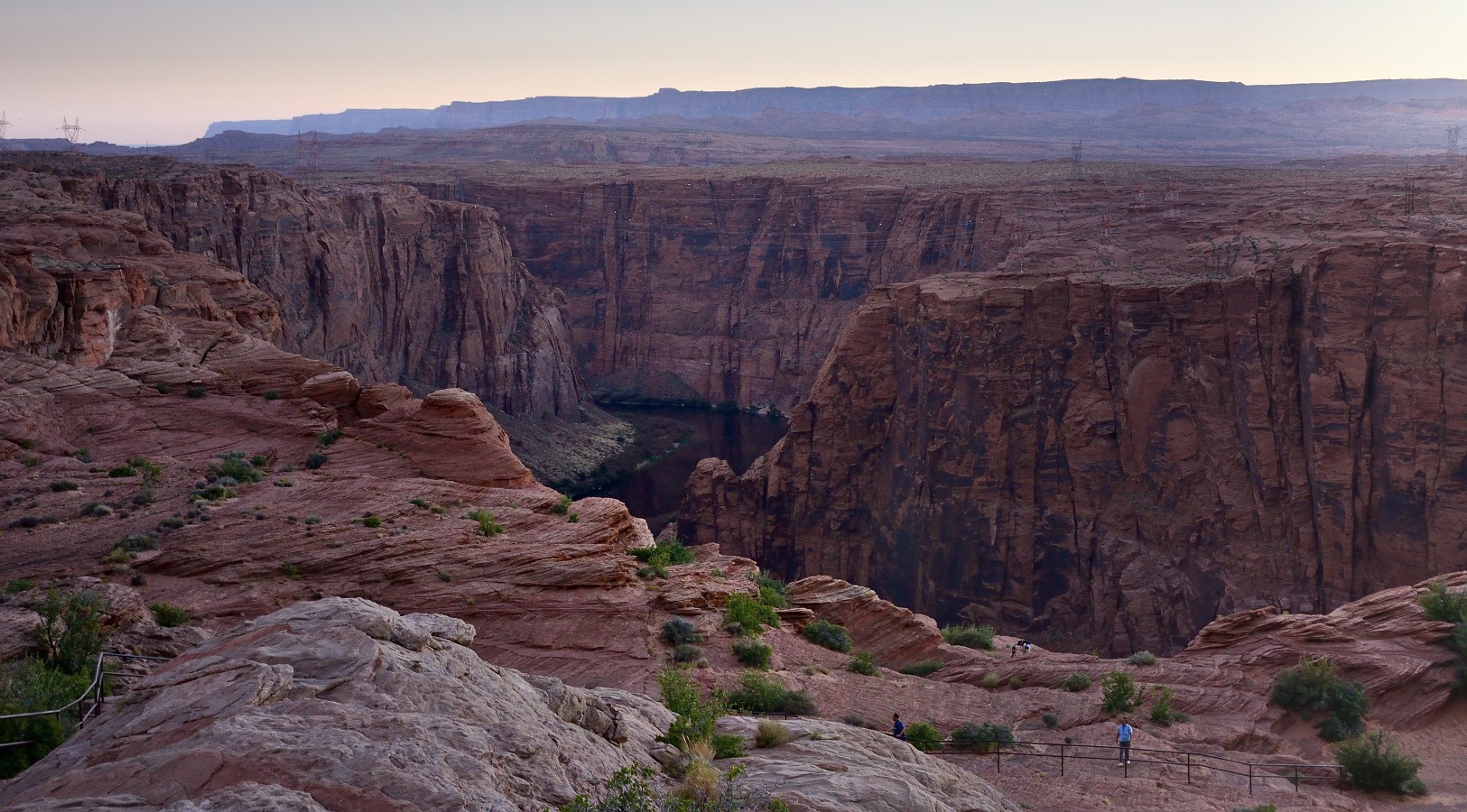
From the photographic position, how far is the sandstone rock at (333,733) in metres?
9.72

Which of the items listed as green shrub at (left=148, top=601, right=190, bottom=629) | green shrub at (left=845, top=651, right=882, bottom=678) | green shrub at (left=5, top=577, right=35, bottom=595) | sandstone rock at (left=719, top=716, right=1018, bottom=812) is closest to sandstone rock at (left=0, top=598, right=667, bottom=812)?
sandstone rock at (left=719, top=716, right=1018, bottom=812)

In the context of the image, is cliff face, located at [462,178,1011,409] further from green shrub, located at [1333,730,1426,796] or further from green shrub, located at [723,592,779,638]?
green shrub, located at [1333,730,1426,796]

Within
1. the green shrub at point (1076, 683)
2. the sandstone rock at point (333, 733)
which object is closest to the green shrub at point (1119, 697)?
the green shrub at point (1076, 683)

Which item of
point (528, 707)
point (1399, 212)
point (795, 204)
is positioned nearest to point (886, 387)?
point (1399, 212)

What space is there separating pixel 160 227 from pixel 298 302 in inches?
335

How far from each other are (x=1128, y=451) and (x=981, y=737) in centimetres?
2809

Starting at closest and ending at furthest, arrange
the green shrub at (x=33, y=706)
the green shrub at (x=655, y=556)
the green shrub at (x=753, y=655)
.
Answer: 1. the green shrub at (x=33, y=706)
2. the green shrub at (x=753, y=655)
3. the green shrub at (x=655, y=556)

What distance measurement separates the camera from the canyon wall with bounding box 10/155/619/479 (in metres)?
63.4

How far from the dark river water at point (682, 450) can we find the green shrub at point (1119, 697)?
41.3 metres

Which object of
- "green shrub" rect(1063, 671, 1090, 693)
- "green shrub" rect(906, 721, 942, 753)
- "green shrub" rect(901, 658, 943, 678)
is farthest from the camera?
"green shrub" rect(901, 658, 943, 678)

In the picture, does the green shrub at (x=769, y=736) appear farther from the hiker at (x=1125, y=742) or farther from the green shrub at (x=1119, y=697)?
the green shrub at (x=1119, y=697)

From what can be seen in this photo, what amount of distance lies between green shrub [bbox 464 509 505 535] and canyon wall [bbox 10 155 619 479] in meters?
37.6

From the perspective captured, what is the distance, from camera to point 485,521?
75.7ft

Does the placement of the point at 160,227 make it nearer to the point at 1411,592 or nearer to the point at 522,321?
the point at 522,321
